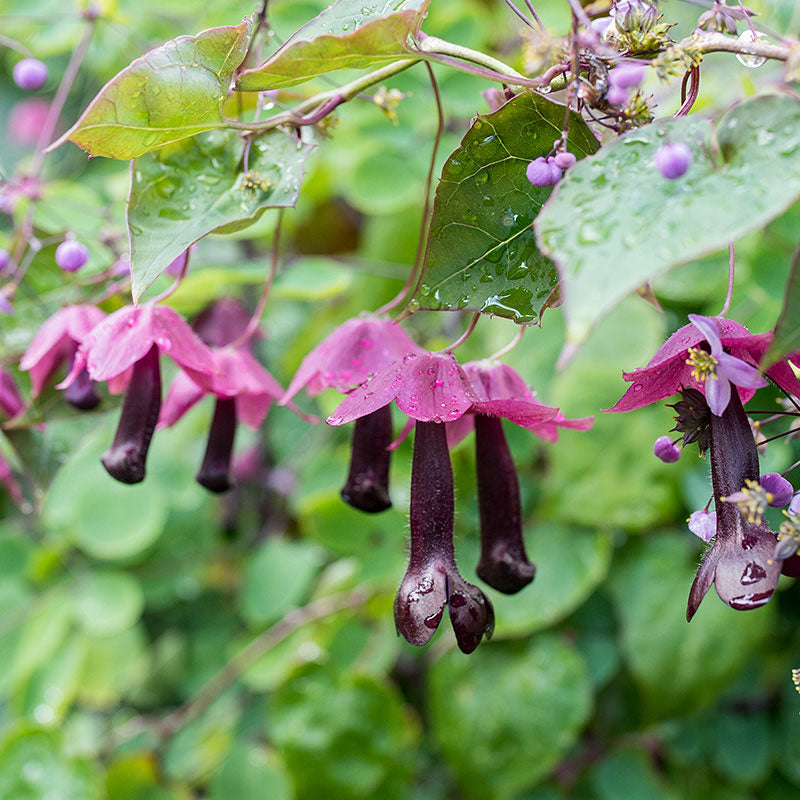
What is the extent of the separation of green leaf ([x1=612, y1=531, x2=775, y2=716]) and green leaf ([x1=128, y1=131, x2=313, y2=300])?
596 mm

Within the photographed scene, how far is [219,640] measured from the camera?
130 cm

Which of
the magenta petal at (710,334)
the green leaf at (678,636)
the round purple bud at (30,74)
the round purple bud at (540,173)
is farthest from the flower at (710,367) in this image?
the round purple bud at (30,74)

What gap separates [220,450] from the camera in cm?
64

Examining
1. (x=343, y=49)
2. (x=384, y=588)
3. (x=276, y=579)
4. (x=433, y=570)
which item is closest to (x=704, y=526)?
(x=433, y=570)

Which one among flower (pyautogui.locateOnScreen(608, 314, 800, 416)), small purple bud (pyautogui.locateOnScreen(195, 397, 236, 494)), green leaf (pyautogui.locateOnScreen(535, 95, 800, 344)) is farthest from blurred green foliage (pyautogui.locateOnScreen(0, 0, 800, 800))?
green leaf (pyautogui.locateOnScreen(535, 95, 800, 344))

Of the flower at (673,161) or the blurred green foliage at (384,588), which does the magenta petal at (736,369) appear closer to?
the flower at (673,161)

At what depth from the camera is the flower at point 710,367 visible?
400 millimetres

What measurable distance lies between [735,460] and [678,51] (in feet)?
0.64

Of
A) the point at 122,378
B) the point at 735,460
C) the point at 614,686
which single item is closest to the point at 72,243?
the point at 122,378

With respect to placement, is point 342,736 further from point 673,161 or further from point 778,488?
point 673,161

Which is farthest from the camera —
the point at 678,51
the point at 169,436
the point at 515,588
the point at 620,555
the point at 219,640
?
the point at 219,640

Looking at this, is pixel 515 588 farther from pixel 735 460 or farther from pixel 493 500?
pixel 735 460

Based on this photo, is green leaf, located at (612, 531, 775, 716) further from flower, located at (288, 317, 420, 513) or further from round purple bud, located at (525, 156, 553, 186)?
round purple bud, located at (525, 156, 553, 186)

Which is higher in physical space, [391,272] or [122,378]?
[122,378]
